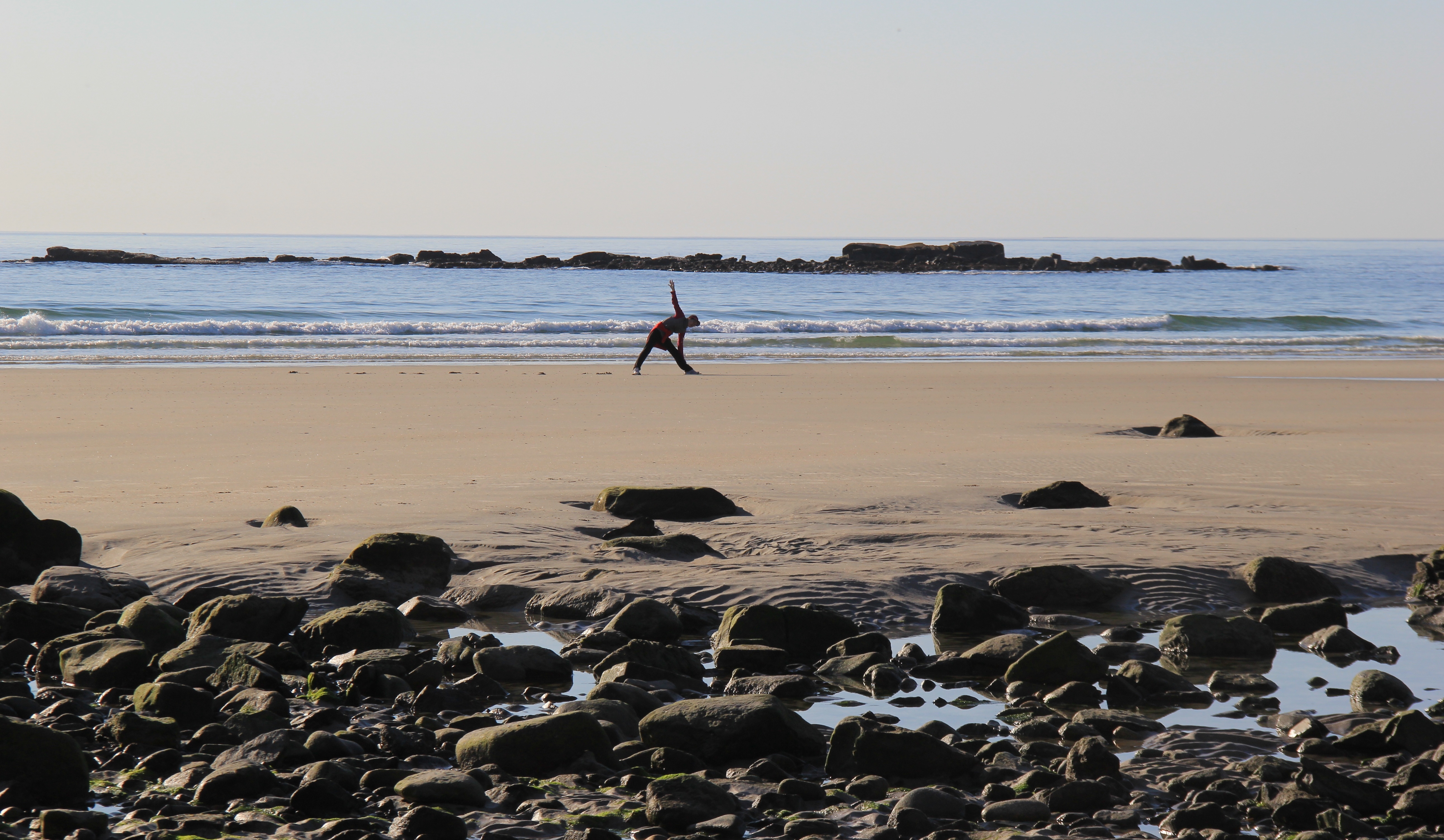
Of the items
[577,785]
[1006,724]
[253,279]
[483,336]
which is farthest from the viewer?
[253,279]

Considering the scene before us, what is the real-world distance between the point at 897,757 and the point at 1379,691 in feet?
6.70

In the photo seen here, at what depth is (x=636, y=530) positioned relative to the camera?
22.9 feet

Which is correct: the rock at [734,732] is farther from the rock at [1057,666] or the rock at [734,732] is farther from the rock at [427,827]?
the rock at [1057,666]

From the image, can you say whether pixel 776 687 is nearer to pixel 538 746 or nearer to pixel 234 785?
pixel 538 746

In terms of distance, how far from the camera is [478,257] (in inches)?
3270

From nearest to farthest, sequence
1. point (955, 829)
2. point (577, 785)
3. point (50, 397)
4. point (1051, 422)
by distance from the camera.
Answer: point (955, 829) < point (577, 785) < point (1051, 422) < point (50, 397)

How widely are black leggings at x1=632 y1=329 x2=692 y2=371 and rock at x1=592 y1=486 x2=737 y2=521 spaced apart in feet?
36.1

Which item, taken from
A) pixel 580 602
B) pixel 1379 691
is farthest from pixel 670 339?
pixel 1379 691

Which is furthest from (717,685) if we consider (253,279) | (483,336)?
(253,279)

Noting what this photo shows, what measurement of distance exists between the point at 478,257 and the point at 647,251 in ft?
202

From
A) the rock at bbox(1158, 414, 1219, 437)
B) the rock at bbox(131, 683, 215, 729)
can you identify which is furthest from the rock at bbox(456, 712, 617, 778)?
the rock at bbox(1158, 414, 1219, 437)

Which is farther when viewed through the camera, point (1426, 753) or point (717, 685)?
point (717, 685)

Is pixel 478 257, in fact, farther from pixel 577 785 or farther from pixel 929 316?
pixel 577 785

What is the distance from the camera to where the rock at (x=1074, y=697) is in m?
4.43
